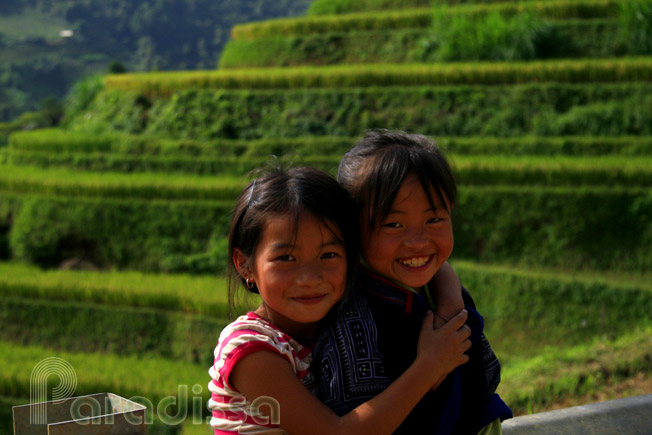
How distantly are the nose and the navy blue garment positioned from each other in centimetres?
9

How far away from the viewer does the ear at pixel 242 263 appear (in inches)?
65.4

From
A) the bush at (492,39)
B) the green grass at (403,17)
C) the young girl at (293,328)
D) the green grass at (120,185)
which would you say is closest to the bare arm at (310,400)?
the young girl at (293,328)

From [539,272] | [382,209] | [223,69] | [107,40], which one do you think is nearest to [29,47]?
[107,40]

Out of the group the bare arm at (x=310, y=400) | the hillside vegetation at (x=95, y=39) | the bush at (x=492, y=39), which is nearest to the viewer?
the bare arm at (x=310, y=400)

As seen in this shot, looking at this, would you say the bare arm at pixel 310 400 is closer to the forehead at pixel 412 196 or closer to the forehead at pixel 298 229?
the forehead at pixel 298 229

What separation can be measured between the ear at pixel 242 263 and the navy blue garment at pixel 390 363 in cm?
21

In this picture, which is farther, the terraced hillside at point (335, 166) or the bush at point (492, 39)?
the bush at point (492, 39)

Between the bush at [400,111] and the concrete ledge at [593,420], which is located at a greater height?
the bush at [400,111]

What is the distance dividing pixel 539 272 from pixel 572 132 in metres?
2.01

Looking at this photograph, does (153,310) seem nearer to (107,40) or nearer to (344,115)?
(344,115)

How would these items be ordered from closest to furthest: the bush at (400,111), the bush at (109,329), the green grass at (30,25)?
1. the bush at (109,329)
2. the bush at (400,111)
3. the green grass at (30,25)

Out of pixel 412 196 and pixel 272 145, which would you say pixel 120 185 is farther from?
pixel 412 196

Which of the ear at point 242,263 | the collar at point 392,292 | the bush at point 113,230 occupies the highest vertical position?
the ear at point 242,263

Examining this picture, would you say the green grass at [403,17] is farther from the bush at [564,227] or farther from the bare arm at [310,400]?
the bare arm at [310,400]
